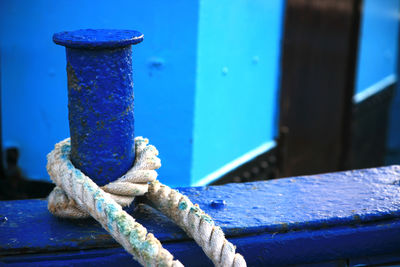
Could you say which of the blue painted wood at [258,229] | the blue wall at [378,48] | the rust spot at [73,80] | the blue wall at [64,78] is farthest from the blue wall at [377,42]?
the rust spot at [73,80]

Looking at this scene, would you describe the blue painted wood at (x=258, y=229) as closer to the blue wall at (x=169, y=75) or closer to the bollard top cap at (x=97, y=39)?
the bollard top cap at (x=97, y=39)

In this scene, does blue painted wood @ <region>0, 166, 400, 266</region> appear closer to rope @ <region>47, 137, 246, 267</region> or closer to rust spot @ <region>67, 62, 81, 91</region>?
rope @ <region>47, 137, 246, 267</region>

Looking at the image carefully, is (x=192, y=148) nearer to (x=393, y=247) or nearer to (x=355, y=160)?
(x=393, y=247)

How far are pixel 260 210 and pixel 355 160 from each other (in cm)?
435

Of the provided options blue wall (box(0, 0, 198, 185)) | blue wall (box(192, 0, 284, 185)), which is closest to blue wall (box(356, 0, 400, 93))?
blue wall (box(192, 0, 284, 185))

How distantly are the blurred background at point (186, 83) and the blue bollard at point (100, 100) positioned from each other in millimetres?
1184

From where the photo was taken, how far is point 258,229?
1.33m

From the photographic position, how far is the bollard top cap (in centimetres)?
121

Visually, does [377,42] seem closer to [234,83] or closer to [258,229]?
[234,83]

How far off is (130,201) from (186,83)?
4.08 feet

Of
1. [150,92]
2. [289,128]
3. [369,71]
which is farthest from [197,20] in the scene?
[369,71]

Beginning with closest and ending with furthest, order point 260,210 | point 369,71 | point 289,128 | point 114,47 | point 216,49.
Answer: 1. point 114,47
2. point 260,210
3. point 216,49
4. point 289,128
5. point 369,71

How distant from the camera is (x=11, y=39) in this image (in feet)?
9.33

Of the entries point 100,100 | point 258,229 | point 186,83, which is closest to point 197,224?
point 258,229
